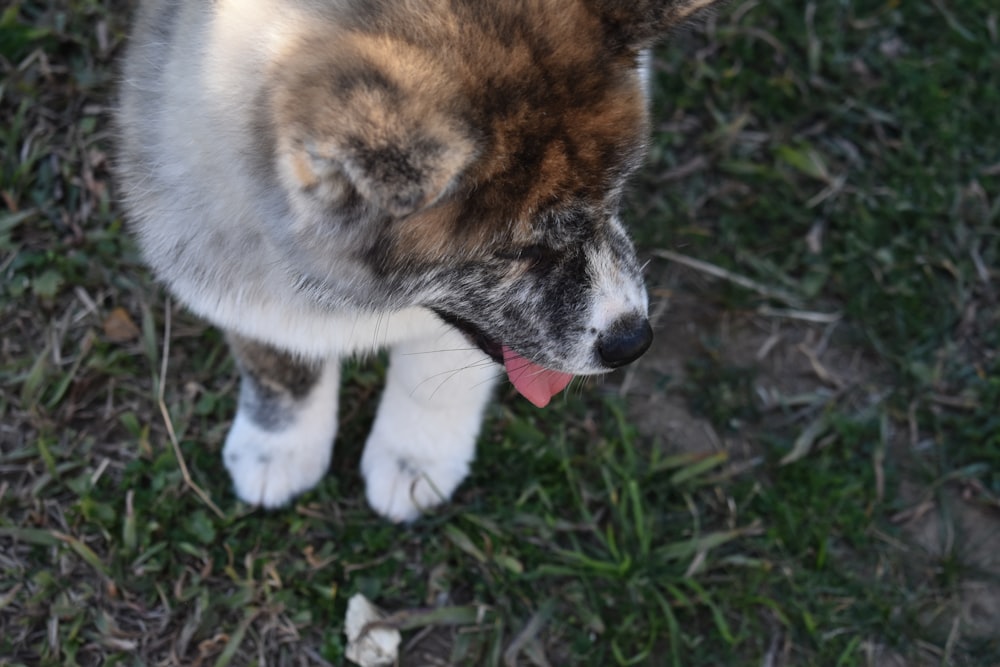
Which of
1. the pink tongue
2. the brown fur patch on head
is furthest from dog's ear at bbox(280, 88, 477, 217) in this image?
the pink tongue

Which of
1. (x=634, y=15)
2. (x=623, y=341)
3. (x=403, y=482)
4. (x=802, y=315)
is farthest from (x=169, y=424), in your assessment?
(x=802, y=315)

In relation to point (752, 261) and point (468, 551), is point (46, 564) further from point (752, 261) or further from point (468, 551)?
point (752, 261)

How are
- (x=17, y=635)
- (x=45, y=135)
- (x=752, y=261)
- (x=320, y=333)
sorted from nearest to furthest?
(x=320, y=333) < (x=17, y=635) < (x=45, y=135) < (x=752, y=261)

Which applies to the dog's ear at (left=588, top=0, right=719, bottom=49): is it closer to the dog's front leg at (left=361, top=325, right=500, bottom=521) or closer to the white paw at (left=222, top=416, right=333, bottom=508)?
the dog's front leg at (left=361, top=325, right=500, bottom=521)

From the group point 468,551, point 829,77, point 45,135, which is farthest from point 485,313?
point 829,77

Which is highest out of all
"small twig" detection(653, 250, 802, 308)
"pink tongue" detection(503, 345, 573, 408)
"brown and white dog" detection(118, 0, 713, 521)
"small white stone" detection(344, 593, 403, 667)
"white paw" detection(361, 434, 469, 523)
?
"brown and white dog" detection(118, 0, 713, 521)

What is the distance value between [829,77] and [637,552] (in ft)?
6.97

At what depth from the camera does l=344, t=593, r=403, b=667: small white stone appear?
262 cm

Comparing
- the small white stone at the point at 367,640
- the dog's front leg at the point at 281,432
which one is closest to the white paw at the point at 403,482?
the dog's front leg at the point at 281,432

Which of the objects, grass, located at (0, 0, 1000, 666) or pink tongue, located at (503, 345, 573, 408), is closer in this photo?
pink tongue, located at (503, 345, 573, 408)

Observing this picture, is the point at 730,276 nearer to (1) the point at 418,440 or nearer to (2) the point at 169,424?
(1) the point at 418,440

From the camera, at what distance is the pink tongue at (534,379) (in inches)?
90.7

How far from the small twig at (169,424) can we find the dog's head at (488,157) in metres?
1.10

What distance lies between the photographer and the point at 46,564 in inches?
105
